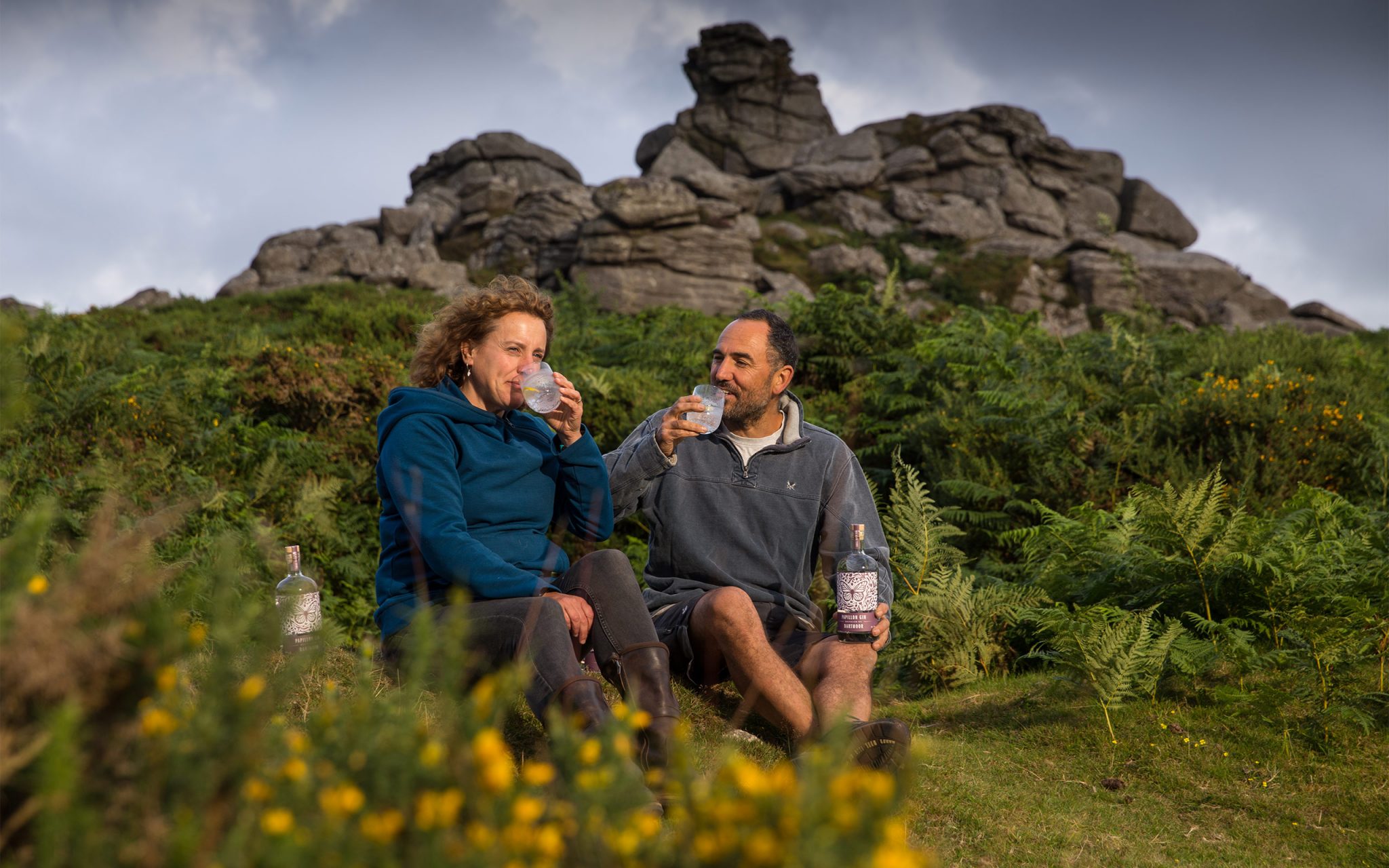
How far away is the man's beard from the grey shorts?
38.8 inches

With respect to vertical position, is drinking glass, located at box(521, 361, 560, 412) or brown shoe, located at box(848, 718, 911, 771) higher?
drinking glass, located at box(521, 361, 560, 412)

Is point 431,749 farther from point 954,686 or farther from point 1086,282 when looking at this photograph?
point 1086,282

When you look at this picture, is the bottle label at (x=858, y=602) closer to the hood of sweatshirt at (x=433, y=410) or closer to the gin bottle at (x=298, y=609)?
the hood of sweatshirt at (x=433, y=410)

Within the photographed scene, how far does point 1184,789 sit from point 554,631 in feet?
9.66

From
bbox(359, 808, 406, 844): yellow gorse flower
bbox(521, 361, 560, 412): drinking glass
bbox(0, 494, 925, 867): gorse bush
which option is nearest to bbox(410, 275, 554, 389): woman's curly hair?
bbox(521, 361, 560, 412): drinking glass

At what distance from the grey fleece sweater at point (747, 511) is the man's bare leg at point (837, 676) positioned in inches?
16.5

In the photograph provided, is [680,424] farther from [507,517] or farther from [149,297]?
[149,297]

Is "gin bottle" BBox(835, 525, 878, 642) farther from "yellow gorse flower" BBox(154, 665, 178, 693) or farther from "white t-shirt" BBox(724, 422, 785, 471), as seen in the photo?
"yellow gorse flower" BBox(154, 665, 178, 693)

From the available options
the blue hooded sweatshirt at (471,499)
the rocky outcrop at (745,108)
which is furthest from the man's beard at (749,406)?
the rocky outcrop at (745,108)

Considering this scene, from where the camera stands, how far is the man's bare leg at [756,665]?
430cm

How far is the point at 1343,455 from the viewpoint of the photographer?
8.60 meters

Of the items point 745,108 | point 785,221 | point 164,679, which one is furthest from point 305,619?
point 745,108

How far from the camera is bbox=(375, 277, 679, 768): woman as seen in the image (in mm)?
3951

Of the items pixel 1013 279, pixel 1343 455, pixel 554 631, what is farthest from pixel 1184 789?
pixel 1013 279
